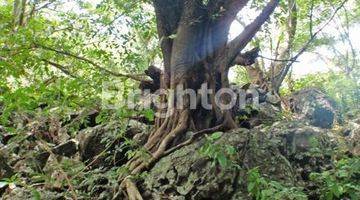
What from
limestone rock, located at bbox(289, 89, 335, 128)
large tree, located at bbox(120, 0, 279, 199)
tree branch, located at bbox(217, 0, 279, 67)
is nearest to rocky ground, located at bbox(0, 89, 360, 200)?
large tree, located at bbox(120, 0, 279, 199)

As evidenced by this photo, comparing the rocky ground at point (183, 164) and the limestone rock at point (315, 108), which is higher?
the limestone rock at point (315, 108)

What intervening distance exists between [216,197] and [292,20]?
836 centimetres

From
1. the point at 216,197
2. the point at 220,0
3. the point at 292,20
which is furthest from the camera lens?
the point at 292,20

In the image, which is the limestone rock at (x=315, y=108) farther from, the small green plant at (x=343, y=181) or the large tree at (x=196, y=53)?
the small green plant at (x=343, y=181)

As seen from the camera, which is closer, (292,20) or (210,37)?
(210,37)

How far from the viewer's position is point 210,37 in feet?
20.1

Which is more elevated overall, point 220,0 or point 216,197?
point 220,0

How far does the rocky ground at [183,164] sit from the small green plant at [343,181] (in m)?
0.09

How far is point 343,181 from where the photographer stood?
409cm

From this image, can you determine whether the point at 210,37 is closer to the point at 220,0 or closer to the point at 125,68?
the point at 220,0

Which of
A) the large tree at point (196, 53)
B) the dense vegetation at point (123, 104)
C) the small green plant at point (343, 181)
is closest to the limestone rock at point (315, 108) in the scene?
the dense vegetation at point (123, 104)

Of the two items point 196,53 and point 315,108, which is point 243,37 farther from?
point 315,108

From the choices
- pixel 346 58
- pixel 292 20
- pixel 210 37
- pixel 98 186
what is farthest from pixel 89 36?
pixel 346 58

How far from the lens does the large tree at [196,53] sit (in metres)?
5.75
